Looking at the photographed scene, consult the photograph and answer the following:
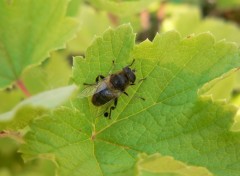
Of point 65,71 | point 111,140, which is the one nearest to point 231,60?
point 111,140

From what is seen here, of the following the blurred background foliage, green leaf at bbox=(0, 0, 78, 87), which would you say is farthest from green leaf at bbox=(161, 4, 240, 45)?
green leaf at bbox=(0, 0, 78, 87)

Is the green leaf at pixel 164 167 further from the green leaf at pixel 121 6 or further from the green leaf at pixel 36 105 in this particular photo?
the green leaf at pixel 121 6

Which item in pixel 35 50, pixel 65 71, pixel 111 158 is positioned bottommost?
pixel 65 71

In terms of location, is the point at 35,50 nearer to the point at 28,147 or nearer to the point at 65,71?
the point at 28,147

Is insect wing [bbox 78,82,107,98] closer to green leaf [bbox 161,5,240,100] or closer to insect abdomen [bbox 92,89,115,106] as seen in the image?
insect abdomen [bbox 92,89,115,106]

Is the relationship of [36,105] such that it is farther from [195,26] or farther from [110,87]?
[195,26]

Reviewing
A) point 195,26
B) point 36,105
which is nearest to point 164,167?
point 36,105
